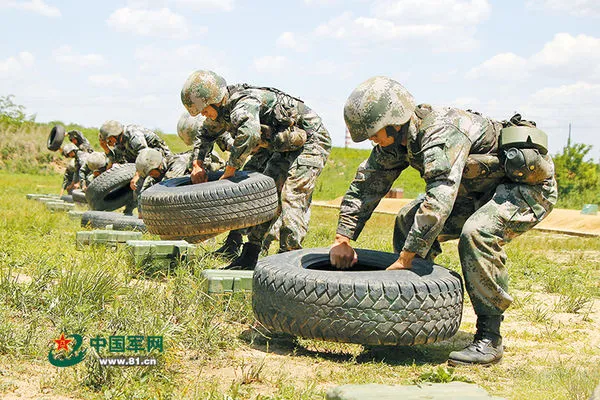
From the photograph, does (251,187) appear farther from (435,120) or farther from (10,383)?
(10,383)

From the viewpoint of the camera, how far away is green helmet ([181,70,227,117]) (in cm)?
608

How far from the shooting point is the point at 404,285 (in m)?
3.90

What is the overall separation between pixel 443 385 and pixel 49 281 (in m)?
2.95

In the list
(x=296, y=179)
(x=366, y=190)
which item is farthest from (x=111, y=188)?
(x=366, y=190)

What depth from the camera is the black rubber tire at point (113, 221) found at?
949 centimetres

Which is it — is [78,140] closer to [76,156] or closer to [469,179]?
[76,156]

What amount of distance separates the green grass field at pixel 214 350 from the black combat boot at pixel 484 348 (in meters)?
0.07

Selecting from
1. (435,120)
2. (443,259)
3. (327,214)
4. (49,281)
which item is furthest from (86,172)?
(435,120)

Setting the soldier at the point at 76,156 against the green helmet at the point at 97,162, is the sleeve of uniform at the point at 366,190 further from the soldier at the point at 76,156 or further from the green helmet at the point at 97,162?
the soldier at the point at 76,156

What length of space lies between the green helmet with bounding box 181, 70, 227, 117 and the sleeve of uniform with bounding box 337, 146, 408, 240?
6.44ft

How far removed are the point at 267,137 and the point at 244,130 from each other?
1.88ft

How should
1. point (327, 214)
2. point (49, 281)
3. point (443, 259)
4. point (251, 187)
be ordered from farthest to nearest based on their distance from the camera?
point (327, 214) < point (443, 259) < point (251, 187) < point (49, 281)

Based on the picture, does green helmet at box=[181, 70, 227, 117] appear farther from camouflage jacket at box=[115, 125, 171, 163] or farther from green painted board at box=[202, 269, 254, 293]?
camouflage jacket at box=[115, 125, 171, 163]

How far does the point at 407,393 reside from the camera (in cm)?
278
